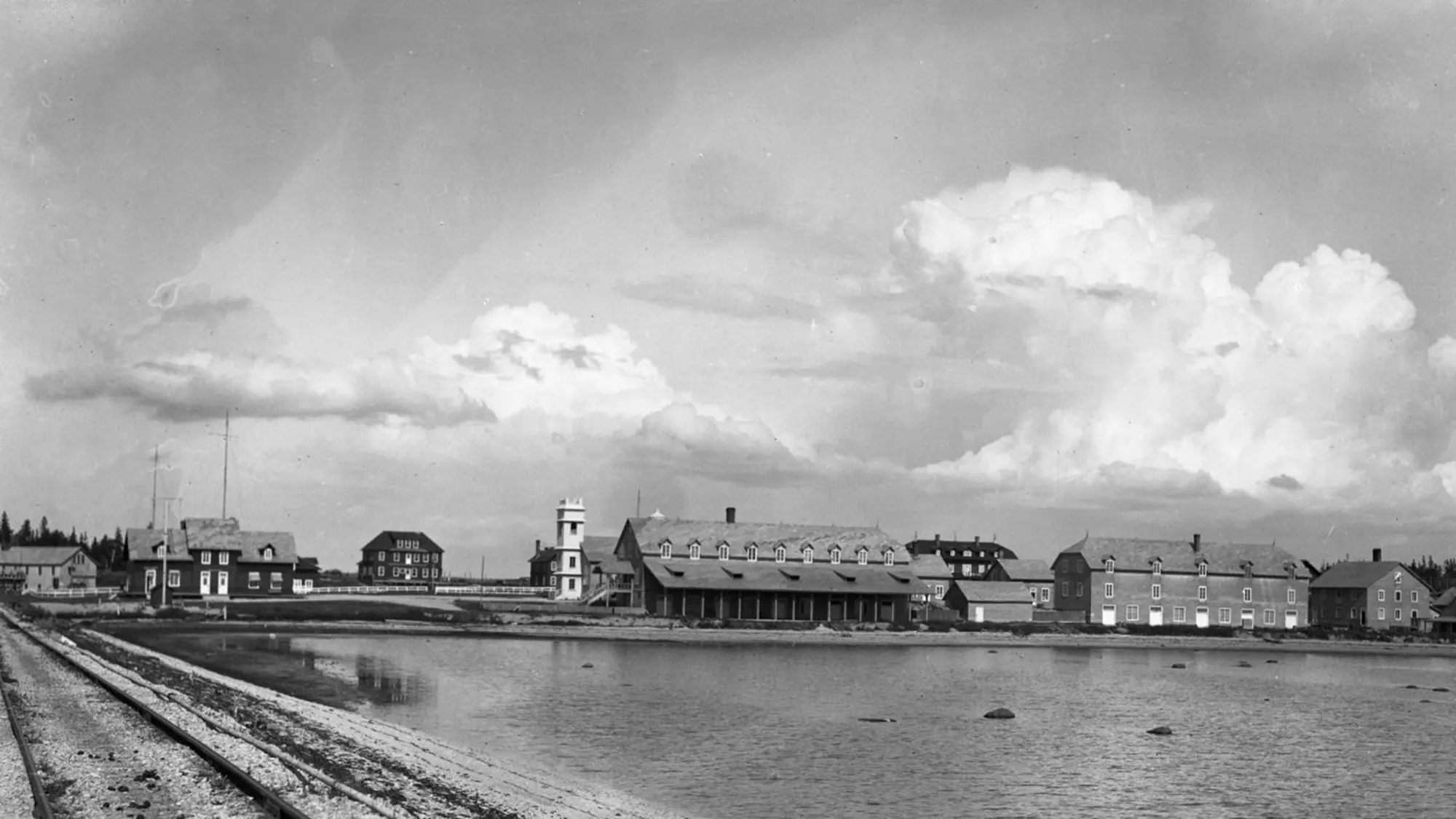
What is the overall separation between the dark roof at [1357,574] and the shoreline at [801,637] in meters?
10.8

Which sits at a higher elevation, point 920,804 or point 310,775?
point 310,775

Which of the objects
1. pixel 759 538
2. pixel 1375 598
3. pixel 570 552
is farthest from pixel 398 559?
pixel 1375 598

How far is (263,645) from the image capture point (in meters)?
64.3

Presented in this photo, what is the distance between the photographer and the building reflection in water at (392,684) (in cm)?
4284

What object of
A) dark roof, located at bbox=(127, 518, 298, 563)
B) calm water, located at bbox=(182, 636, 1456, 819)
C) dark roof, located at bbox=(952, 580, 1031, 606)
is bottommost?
calm water, located at bbox=(182, 636, 1456, 819)

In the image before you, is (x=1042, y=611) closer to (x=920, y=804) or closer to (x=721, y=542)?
(x=721, y=542)

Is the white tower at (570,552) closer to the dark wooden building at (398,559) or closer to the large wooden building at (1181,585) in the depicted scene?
the large wooden building at (1181,585)

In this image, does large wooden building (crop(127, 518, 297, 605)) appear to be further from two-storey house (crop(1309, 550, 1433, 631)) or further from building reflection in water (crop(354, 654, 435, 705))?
two-storey house (crop(1309, 550, 1433, 631))

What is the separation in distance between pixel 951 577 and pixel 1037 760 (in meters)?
79.7

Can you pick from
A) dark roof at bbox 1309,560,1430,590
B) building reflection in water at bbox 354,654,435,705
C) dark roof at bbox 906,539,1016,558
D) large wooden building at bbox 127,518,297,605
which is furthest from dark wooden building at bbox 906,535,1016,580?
building reflection in water at bbox 354,654,435,705

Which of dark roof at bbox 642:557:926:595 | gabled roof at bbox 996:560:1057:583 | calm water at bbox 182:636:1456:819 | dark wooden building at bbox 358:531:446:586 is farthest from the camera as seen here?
dark wooden building at bbox 358:531:446:586

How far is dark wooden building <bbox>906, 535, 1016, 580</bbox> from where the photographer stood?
167875 mm

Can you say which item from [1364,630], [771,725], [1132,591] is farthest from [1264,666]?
[771,725]

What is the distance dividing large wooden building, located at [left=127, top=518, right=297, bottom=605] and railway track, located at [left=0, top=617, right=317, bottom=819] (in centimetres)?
6803
